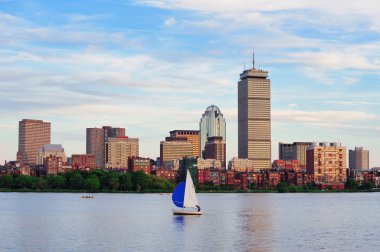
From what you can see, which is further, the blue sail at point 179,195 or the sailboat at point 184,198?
the blue sail at point 179,195

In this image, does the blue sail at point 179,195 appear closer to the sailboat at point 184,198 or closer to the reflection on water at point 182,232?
the sailboat at point 184,198

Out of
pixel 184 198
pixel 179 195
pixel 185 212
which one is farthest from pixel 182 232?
pixel 179 195

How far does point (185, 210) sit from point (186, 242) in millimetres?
43520

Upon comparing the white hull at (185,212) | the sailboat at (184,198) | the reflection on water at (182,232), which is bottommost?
the reflection on water at (182,232)

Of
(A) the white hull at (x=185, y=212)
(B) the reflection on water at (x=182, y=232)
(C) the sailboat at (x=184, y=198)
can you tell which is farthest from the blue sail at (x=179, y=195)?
(B) the reflection on water at (x=182, y=232)

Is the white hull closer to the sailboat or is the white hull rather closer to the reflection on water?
the sailboat

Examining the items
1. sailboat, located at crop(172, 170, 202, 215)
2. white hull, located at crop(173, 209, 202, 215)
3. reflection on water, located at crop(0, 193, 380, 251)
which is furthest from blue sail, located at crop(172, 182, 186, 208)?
reflection on water, located at crop(0, 193, 380, 251)

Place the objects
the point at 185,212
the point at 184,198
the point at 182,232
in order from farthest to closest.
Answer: the point at 185,212
the point at 184,198
the point at 182,232

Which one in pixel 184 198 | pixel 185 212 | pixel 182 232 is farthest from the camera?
pixel 185 212

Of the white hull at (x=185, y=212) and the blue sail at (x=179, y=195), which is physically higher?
the blue sail at (x=179, y=195)

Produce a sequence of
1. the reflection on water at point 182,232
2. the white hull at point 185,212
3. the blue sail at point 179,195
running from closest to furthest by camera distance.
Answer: the reflection on water at point 182,232 → the blue sail at point 179,195 → the white hull at point 185,212

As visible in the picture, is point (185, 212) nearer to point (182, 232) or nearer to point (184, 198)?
point (184, 198)

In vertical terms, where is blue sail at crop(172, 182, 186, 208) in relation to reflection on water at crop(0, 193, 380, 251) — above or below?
above

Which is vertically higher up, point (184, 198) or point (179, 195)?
point (179, 195)
